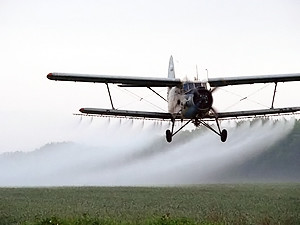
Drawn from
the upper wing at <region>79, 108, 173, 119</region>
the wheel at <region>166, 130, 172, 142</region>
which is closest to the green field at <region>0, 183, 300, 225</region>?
the wheel at <region>166, 130, 172, 142</region>

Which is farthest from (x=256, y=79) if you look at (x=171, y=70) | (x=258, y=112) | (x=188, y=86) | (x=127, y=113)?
(x=171, y=70)

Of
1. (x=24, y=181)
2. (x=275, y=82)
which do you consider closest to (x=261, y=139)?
(x=24, y=181)

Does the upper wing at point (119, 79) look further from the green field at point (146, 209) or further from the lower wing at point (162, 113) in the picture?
the green field at point (146, 209)

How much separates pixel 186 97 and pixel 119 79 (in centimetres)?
388

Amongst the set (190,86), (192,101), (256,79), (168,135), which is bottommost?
(168,135)

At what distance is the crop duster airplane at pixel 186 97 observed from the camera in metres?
27.4

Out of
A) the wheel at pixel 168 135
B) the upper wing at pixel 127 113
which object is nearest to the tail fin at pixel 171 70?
the upper wing at pixel 127 113

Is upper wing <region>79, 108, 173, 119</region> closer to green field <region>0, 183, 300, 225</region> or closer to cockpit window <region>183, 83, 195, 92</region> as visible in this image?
cockpit window <region>183, 83, 195, 92</region>

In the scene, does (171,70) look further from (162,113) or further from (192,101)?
(192,101)

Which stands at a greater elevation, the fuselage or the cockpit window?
the cockpit window

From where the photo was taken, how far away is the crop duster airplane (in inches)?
1080

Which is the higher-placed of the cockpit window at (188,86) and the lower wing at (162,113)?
the cockpit window at (188,86)

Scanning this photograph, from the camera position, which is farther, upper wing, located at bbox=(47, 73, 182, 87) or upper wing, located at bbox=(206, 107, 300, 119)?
upper wing, located at bbox=(206, 107, 300, 119)

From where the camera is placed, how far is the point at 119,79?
30047mm
